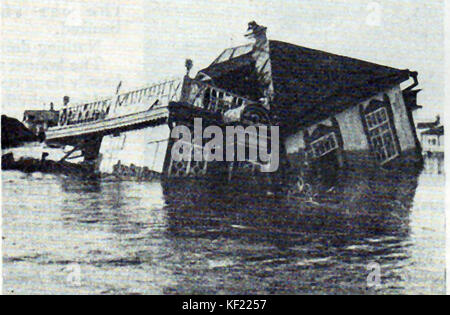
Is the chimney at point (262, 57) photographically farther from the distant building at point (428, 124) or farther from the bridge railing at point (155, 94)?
the distant building at point (428, 124)

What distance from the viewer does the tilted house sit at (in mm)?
6023

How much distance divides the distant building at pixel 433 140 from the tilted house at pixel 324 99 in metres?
0.10

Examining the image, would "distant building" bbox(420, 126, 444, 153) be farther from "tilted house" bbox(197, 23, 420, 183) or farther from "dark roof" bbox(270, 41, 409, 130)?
"dark roof" bbox(270, 41, 409, 130)

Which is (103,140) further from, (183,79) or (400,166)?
(400,166)

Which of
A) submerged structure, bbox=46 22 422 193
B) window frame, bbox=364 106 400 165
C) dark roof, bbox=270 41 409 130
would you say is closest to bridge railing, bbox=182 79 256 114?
submerged structure, bbox=46 22 422 193

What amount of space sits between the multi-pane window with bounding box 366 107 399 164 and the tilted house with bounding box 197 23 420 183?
1 centimetres

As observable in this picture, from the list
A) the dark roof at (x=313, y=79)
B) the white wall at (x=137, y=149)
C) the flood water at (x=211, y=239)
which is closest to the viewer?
the flood water at (x=211, y=239)

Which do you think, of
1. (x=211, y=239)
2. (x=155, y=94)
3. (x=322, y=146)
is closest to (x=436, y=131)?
(x=322, y=146)

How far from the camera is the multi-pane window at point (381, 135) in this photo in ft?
19.8

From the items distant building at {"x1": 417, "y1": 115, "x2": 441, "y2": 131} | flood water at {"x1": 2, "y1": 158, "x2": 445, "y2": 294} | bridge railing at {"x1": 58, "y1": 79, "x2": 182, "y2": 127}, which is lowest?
flood water at {"x1": 2, "y1": 158, "x2": 445, "y2": 294}

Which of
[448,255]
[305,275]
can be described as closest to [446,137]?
[448,255]

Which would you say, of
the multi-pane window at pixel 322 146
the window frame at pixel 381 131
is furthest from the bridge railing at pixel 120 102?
the window frame at pixel 381 131
